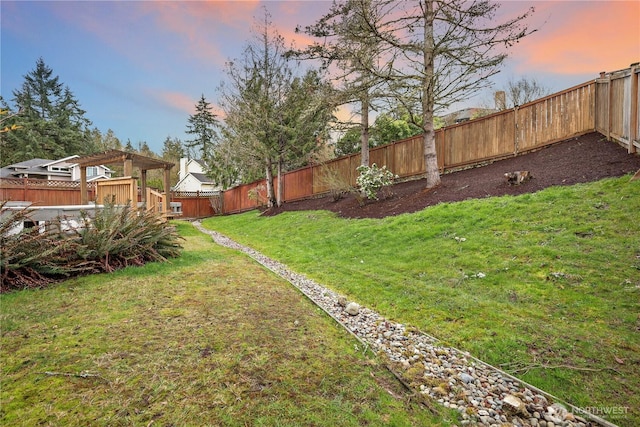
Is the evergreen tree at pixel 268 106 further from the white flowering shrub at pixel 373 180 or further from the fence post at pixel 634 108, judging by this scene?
the fence post at pixel 634 108

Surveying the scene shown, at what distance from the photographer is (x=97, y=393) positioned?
1688 mm

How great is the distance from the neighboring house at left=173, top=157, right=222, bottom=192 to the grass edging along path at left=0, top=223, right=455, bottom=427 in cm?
2835

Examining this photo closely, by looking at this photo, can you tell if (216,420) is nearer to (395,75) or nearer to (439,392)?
(439,392)

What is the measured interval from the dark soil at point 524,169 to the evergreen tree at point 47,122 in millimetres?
34618

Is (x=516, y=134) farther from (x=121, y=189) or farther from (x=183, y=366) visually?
(x=121, y=189)

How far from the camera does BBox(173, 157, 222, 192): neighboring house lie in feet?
104

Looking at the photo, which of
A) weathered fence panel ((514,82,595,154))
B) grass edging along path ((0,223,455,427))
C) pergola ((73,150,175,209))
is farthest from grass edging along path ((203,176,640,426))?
pergola ((73,150,175,209))

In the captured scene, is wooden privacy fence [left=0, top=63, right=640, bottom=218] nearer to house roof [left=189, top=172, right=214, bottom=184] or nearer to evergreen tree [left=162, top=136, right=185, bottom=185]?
house roof [left=189, top=172, right=214, bottom=184]

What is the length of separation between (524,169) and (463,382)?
20.9 feet

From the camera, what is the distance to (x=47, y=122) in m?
29.5

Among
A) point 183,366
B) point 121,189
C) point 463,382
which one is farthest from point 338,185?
point 183,366

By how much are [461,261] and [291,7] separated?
1015cm

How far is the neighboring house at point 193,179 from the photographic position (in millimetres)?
31641

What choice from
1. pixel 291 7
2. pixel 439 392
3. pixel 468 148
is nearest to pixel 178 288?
pixel 439 392
